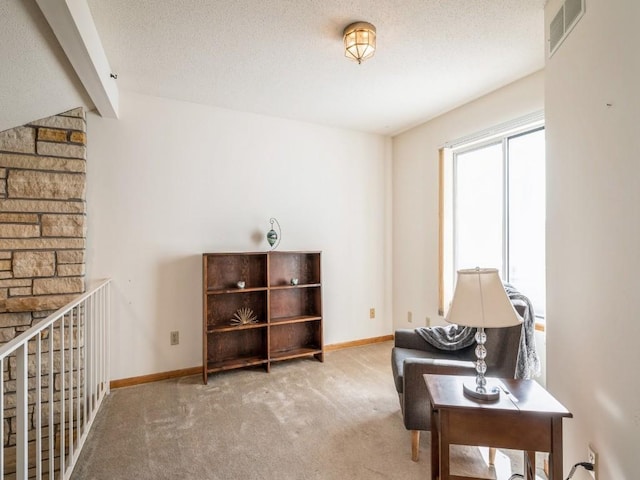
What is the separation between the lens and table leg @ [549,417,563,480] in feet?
4.43

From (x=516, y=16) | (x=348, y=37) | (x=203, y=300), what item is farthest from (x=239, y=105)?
(x=516, y=16)

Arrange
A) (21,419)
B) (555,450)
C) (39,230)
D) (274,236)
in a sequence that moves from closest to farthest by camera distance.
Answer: (21,419) → (555,450) → (39,230) → (274,236)

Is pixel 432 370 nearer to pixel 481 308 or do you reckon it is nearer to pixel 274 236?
pixel 481 308

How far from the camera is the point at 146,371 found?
3.04m

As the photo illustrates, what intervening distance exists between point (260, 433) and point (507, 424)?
1.55 metres

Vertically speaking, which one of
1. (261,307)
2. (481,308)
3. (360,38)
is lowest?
(261,307)

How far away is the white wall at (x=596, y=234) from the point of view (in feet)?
4.01

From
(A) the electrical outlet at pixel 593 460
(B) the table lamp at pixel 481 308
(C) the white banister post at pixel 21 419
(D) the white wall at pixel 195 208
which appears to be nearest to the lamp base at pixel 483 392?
(B) the table lamp at pixel 481 308

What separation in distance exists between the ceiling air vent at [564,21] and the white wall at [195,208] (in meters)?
2.38

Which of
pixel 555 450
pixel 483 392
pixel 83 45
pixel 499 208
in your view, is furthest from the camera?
pixel 499 208

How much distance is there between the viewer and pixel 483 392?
1520mm

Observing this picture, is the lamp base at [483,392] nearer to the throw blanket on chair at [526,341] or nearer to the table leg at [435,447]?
the table leg at [435,447]

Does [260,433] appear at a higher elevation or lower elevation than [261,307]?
lower

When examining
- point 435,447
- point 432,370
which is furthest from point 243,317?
point 435,447
